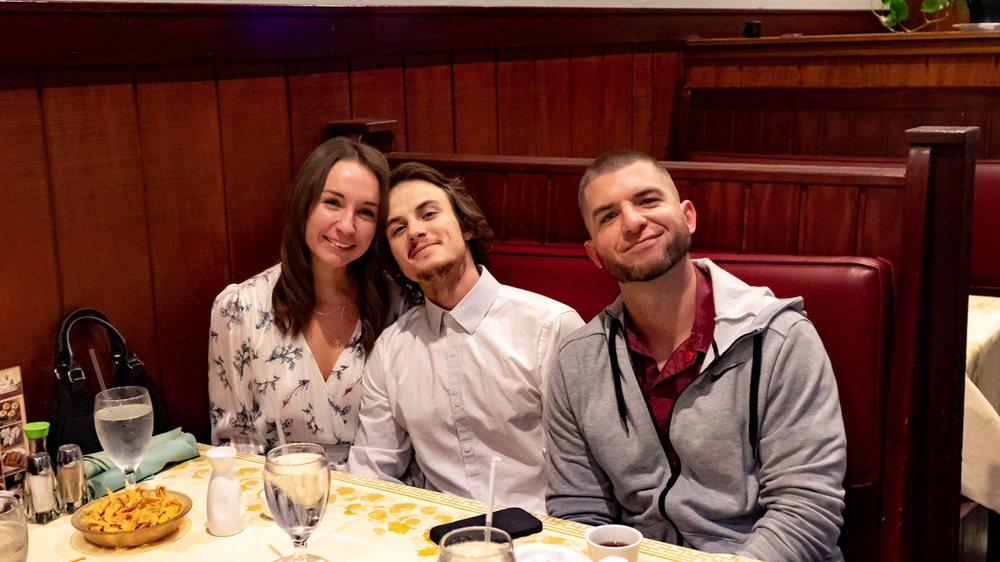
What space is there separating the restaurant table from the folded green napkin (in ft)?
0.50

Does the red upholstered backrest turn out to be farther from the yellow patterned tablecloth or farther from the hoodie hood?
the yellow patterned tablecloth

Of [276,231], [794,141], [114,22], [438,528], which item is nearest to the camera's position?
[438,528]

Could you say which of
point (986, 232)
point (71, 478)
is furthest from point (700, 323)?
point (986, 232)

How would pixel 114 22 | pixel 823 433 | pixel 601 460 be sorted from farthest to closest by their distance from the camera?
1. pixel 114 22
2. pixel 601 460
3. pixel 823 433

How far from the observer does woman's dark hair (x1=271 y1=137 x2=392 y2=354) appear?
2191 millimetres

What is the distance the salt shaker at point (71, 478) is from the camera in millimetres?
1659

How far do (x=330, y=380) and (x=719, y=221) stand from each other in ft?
3.26

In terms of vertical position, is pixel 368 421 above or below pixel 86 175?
below

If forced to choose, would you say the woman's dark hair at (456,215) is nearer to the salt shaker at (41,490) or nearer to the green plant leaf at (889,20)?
the salt shaker at (41,490)

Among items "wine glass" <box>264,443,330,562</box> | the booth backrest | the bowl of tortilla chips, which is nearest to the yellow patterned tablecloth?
the booth backrest

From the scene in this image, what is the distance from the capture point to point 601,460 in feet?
6.03

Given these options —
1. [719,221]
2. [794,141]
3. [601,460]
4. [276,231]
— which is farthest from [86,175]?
[794,141]

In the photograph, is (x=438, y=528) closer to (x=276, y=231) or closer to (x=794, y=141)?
(x=276, y=231)

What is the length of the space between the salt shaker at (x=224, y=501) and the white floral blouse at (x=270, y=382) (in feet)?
2.04
